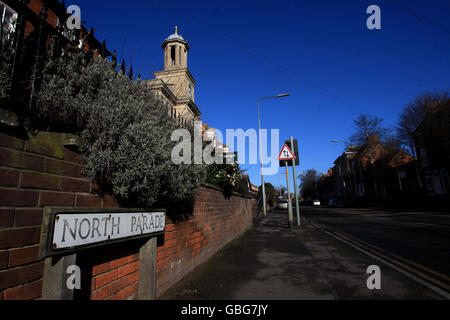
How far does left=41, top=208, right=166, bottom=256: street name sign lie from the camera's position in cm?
148

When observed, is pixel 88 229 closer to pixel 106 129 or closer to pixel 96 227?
pixel 96 227

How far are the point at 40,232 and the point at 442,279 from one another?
5.04m

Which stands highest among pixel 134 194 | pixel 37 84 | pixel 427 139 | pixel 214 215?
pixel 427 139

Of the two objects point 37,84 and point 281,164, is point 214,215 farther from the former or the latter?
point 281,164

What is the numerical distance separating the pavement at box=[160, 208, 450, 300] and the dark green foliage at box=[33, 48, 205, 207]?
1.67 m

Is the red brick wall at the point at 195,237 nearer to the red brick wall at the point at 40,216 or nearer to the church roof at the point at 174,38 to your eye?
the red brick wall at the point at 40,216

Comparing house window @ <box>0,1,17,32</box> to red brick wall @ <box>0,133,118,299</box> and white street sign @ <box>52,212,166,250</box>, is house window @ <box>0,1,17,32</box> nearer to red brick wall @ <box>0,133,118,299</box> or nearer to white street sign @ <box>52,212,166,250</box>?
red brick wall @ <box>0,133,118,299</box>

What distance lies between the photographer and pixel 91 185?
2.11 meters

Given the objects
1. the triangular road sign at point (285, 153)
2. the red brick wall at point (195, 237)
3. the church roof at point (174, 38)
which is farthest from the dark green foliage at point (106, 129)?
the church roof at point (174, 38)

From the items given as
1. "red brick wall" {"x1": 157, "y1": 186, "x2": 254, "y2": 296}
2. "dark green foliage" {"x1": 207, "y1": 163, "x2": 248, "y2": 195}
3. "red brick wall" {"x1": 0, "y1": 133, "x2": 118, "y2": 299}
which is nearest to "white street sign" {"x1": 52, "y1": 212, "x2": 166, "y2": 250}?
"red brick wall" {"x1": 0, "y1": 133, "x2": 118, "y2": 299}

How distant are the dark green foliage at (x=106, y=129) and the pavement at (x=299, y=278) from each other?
1667 millimetres

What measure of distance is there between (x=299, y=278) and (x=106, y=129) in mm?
3506

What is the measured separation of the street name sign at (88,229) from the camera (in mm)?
1484
